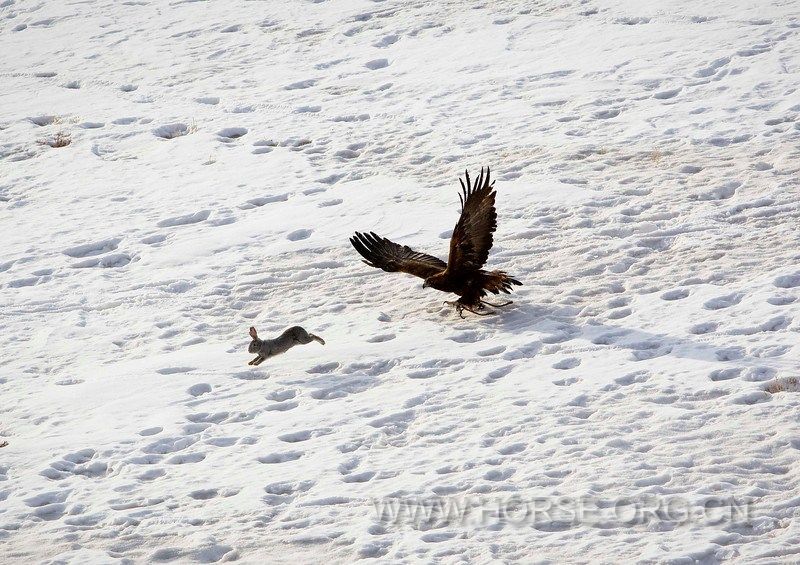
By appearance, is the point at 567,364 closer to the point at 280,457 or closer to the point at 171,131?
the point at 280,457

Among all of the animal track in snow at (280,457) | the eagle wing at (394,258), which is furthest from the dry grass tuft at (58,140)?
the animal track in snow at (280,457)

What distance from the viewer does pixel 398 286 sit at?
10156 millimetres

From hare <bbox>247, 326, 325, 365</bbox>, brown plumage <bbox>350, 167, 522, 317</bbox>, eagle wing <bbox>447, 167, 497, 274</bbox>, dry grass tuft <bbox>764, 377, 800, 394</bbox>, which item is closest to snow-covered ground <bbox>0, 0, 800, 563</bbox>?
dry grass tuft <bbox>764, 377, 800, 394</bbox>

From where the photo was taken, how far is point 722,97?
1340cm

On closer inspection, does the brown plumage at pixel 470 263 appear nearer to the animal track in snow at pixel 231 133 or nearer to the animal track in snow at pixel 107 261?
the animal track in snow at pixel 107 261

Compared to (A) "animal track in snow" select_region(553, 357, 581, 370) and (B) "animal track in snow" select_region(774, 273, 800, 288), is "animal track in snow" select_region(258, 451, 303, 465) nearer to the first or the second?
(A) "animal track in snow" select_region(553, 357, 581, 370)

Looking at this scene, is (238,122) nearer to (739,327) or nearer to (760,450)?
(739,327)

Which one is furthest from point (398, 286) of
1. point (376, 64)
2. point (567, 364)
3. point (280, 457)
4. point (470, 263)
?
point (376, 64)

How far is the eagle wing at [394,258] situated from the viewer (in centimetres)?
921

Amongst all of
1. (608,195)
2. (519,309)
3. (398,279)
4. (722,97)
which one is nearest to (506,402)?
(519,309)

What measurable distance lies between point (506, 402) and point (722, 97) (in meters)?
7.56

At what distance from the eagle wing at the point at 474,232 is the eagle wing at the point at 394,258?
0.42m

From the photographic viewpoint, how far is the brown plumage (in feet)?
28.3

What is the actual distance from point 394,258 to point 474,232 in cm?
124
